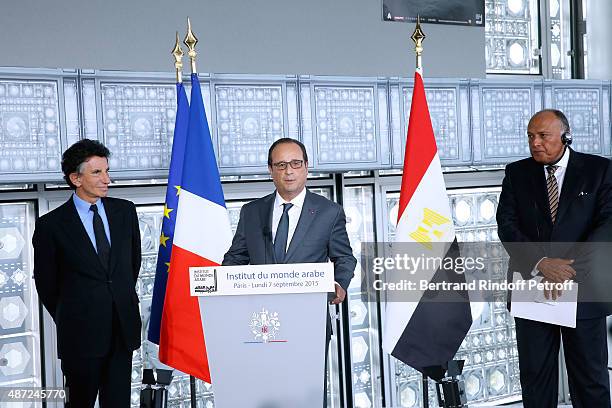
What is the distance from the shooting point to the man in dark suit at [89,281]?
316 cm

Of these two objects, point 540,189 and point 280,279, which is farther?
point 540,189

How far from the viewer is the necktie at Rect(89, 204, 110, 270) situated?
3213 mm

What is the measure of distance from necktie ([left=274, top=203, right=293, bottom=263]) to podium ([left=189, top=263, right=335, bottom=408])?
791 mm

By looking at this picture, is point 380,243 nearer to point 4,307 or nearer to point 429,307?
point 429,307

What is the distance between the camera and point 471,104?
4410 mm

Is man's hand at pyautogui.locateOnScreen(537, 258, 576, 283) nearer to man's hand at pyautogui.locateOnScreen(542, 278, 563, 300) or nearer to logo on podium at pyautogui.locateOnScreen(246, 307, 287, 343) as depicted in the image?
man's hand at pyautogui.locateOnScreen(542, 278, 563, 300)

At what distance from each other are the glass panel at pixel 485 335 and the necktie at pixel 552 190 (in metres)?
1.29

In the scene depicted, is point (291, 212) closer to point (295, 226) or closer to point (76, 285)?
point (295, 226)

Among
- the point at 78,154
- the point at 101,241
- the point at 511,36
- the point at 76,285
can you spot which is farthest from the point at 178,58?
the point at 511,36

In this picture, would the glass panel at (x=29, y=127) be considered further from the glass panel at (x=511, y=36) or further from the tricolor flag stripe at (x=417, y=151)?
the glass panel at (x=511, y=36)

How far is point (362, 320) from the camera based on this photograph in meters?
4.45

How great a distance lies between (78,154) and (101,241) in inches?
15.2

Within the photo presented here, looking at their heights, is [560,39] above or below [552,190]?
above

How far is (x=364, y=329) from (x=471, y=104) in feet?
4.84
